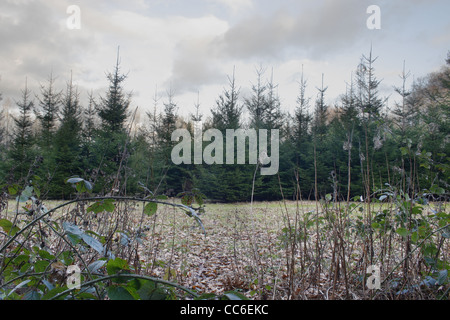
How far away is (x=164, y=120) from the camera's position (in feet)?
59.4

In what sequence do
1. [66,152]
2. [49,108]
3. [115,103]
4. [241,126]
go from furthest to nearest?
[49,108], [241,126], [115,103], [66,152]

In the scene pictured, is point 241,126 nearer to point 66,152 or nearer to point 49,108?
point 66,152

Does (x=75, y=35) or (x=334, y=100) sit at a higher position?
(x=334, y=100)

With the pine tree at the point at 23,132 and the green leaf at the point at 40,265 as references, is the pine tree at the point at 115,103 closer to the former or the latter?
the pine tree at the point at 23,132

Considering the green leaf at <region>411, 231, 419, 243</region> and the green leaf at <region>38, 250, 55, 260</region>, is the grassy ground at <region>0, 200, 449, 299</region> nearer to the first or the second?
the green leaf at <region>411, 231, 419, 243</region>

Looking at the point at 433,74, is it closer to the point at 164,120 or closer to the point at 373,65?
the point at 373,65

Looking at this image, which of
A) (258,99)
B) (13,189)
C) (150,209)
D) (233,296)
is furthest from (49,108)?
(233,296)

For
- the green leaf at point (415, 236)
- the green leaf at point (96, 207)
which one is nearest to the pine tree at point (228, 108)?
the green leaf at point (415, 236)

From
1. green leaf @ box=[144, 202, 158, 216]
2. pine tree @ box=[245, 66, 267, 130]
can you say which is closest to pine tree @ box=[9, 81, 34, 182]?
pine tree @ box=[245, 66, 267, 130]

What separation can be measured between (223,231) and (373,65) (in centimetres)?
1537

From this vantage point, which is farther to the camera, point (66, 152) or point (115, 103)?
point (115, 103)
